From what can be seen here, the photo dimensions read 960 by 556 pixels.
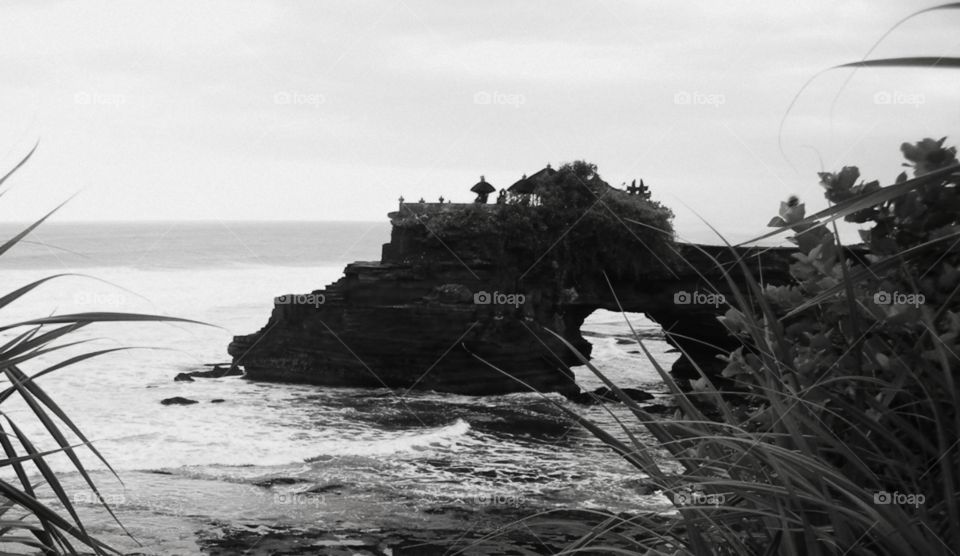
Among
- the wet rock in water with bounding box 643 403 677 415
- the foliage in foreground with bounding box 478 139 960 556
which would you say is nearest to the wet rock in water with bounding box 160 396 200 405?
the wet rock in water with bounding box 643 403 677 415

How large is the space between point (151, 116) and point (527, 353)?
116 feet

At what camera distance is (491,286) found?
23156 millimetres

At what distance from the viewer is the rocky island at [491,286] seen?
22.8 m
